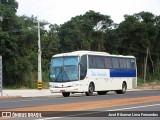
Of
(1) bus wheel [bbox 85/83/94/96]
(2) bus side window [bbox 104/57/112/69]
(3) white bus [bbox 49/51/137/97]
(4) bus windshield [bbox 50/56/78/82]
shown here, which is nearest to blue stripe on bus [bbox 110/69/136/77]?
(3) white bus [bbox 49/51/137/97]

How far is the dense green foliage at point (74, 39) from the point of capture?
54.0m

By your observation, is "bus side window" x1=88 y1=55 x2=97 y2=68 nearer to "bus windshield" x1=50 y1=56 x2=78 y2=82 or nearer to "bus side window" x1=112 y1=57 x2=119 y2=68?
"bus windshield" x1=50 y1=56 x2=78 y2=82

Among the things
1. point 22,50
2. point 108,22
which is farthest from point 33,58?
point 108,22

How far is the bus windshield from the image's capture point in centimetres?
3306

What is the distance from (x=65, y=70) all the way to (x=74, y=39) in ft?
118

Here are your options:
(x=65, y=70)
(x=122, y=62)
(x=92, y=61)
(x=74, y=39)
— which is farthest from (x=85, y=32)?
(x=65, y=70)

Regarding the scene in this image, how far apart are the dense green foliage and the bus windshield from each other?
19.2 m

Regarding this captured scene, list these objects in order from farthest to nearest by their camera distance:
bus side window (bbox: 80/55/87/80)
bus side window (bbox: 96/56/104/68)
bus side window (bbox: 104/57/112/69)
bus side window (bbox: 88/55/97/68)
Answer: bus side window (bbox: 104/57/112/69) < bus side window (bbox: 96/56/104/68) < bus side window (bbox: 88/55/97/68) < bus side window (bbox: 80/55/87/80)

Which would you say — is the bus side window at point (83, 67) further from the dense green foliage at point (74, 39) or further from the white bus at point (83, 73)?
the dense green foliage at point (74, 39)

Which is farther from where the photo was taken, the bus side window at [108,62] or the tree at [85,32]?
the tree at [85,32]

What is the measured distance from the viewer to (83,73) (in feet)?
109

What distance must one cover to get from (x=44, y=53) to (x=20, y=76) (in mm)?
10496

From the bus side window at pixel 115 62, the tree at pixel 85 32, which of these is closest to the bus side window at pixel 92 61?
the bus side window at pixel 115 62

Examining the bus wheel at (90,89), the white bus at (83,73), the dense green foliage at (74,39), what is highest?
the dense green foliage at (74,39)
